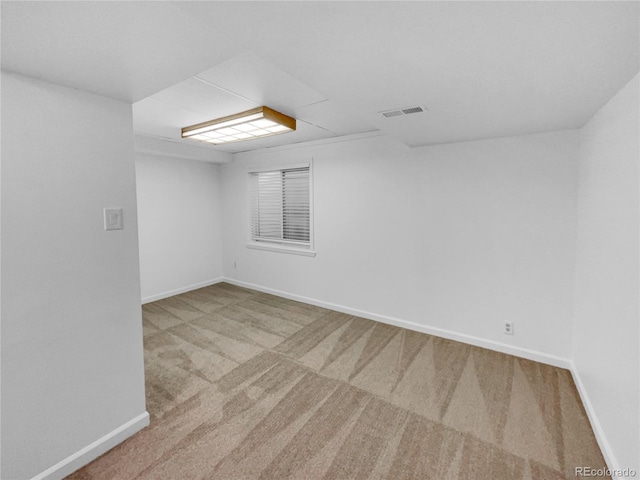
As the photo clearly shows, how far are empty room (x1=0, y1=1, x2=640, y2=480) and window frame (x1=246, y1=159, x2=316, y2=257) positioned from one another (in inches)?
35.2

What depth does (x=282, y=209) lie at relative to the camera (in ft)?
15.8

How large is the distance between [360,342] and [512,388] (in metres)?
1.40

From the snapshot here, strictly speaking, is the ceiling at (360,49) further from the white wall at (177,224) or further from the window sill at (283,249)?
the white wall at (177,224)

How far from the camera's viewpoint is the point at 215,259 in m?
5.58

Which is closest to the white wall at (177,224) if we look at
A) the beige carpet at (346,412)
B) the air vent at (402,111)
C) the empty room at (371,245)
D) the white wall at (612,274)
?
the empty room at (371,245)

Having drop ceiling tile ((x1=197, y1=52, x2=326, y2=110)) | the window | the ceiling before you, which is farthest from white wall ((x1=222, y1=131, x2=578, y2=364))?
drop ceiling tile ((x1=197, y1=52, x2=326, y2=110))

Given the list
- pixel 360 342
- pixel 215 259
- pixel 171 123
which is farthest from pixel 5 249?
pixel 215 259

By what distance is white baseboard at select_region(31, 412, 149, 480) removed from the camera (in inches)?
63.6

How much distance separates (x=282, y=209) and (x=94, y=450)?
3.58 meters

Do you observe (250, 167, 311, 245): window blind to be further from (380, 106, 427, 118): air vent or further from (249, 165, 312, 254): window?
(380, 106, 427, 118): air vent

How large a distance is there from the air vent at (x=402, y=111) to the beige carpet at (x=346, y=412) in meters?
2.16

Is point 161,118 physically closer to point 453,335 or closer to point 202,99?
point 202,99

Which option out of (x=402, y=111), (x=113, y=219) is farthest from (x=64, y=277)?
(x=402, y=111)

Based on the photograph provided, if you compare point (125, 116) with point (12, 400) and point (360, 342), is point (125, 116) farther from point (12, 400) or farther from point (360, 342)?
point (360, 342)
